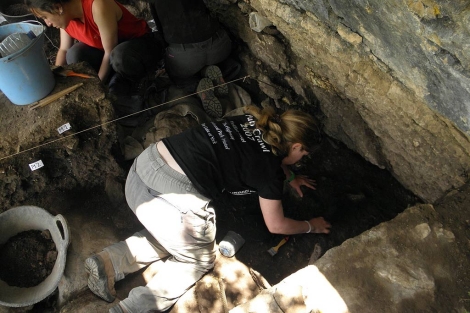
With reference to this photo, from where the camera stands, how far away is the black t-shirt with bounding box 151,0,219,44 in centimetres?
301

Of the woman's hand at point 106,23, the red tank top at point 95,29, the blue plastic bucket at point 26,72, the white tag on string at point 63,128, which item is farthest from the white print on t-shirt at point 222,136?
the red tank top at point 95,29

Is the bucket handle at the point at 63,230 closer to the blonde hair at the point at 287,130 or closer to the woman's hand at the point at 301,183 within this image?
the blonde hair at the point at 287,130

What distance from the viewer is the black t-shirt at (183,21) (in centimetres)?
301

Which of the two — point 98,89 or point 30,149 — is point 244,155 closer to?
point 98,89

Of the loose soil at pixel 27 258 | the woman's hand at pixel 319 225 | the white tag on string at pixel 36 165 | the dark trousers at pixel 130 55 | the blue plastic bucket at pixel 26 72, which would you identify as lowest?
the loose soil at pixel 27 258

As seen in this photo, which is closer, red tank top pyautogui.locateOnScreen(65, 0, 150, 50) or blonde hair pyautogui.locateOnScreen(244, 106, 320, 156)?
blonde hair pyautogui.locateOnScreen(244, 106, 320, 156)

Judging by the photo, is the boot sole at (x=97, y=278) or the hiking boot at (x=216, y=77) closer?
the boot sole at (x=97, y=278)

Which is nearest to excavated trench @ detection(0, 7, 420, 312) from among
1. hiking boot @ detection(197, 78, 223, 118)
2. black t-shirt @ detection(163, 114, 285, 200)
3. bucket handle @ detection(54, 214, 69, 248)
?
bucket handle @ detection(54, 214, 69, 248)

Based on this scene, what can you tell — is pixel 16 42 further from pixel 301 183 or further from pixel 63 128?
pixel 301 183

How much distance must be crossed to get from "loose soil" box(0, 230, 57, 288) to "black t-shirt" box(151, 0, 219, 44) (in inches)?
69.9

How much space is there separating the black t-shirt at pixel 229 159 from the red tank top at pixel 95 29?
1.41 metres

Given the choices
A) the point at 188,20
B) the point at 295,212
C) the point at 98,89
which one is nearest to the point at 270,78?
the point at 188,20

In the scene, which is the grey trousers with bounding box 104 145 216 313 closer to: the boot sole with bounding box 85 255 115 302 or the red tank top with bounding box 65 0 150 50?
the boot sole with bounding box 85 255 115 302

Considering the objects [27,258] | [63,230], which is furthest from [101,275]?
[27,258]
